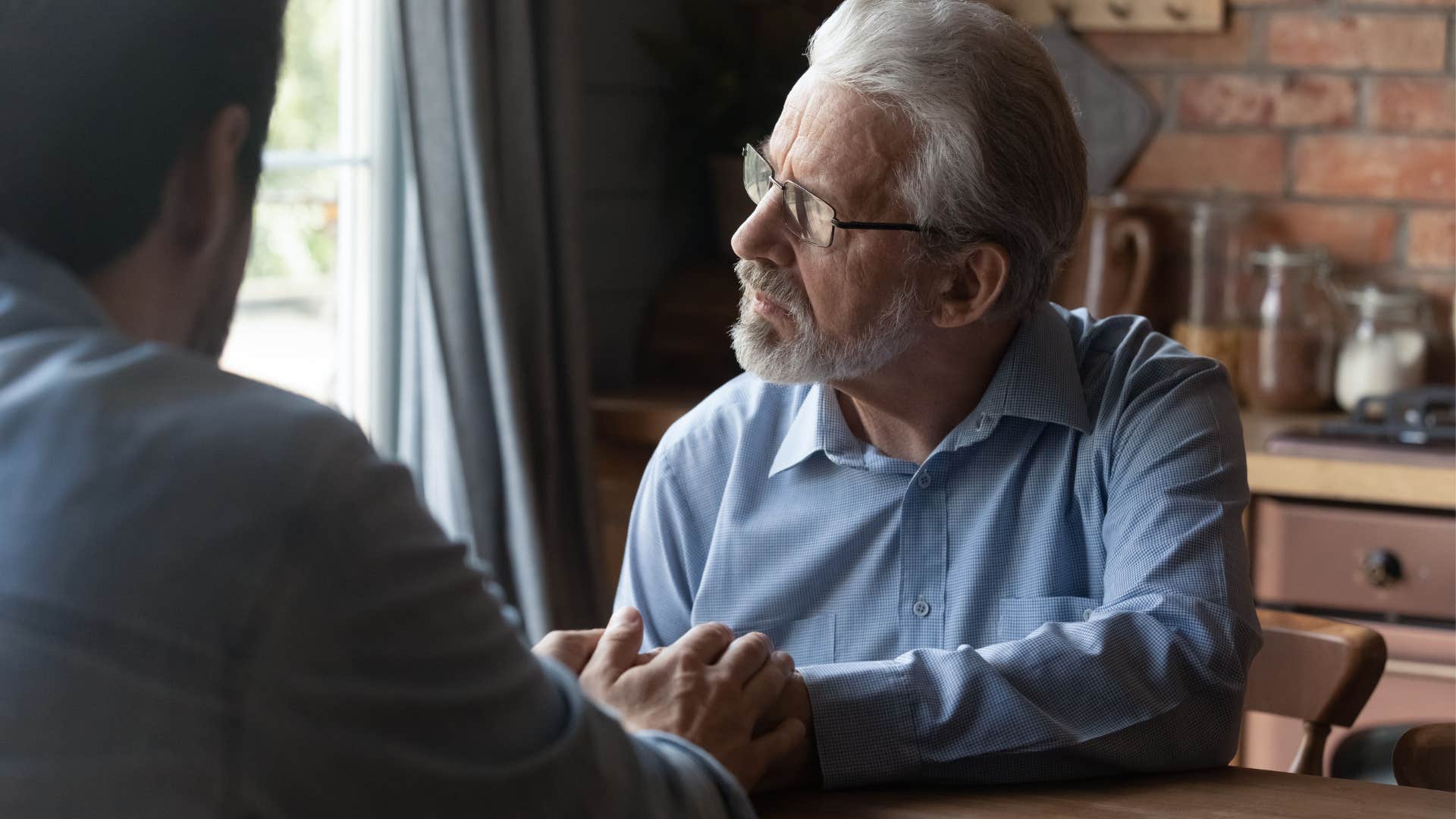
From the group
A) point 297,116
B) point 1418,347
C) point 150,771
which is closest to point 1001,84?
point 150,771

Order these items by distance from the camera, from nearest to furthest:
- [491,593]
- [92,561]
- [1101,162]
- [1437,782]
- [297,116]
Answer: [92,561] < [491,593] < [1437,782] < [297,116] < [1101,162]

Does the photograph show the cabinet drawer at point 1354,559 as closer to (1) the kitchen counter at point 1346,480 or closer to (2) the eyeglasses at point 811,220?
(1) the kitchen counter at point 1346,480

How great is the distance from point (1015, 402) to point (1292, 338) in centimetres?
150

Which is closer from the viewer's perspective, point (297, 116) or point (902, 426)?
point (902, 426)

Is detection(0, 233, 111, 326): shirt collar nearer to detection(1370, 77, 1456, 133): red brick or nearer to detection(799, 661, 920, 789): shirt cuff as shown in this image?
detection(799, 661, 920, 789): shirt cuff

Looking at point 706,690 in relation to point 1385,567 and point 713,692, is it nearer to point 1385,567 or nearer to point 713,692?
point 713,692

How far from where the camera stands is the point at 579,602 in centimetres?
275

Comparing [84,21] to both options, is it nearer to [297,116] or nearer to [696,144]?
[297,116]

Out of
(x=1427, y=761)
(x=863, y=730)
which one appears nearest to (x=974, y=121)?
(x=863, y=730)

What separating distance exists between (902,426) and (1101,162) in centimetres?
171

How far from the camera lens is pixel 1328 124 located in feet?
9.47

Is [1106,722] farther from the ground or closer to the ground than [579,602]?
farther from the ground

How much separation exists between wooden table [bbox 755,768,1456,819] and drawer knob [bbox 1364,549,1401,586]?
4.18ft

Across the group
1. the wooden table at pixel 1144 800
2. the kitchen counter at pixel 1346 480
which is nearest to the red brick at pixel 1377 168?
the kitchen counter at pixel 1346 480
